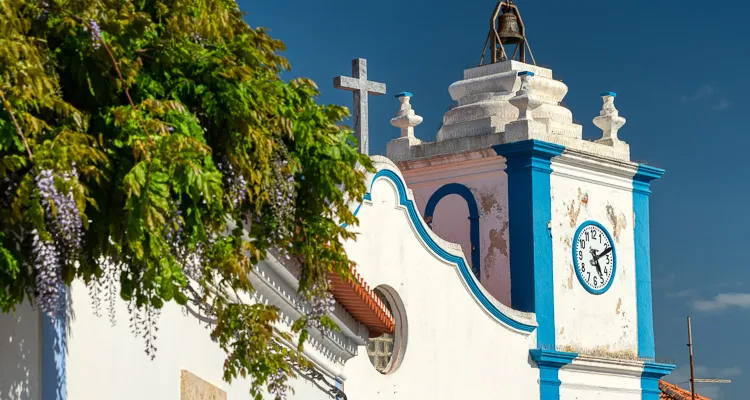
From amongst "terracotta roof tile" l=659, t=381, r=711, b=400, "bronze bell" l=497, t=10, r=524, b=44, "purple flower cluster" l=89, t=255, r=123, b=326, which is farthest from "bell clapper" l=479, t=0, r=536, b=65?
"purple flower cluster" l=89, t=255, r=123, b=326

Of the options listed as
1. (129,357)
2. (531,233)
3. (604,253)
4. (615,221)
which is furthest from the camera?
(615,221)

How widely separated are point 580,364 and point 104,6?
15812 mm

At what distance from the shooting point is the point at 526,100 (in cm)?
2116

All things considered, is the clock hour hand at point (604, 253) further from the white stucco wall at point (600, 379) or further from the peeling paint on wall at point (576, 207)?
the white stucco wall at point (600, 379)

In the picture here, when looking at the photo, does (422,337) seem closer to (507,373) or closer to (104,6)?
(507,373)

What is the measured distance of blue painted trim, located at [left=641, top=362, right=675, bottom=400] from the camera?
23.5 meters

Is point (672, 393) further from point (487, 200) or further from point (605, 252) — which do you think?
point (487, 200)

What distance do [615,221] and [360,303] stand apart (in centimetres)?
1046

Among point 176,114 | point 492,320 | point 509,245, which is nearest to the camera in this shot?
point 176,114

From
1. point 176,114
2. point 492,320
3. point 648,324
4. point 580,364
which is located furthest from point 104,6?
point 648,324

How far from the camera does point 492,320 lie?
20.3 metres

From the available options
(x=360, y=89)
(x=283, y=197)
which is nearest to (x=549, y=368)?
(x=360, y=89)

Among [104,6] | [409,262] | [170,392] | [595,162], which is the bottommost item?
[170,392]

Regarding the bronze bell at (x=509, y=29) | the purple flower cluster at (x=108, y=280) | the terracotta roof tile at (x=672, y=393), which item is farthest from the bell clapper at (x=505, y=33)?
the purple flower cluster at (x=108, y=280)
